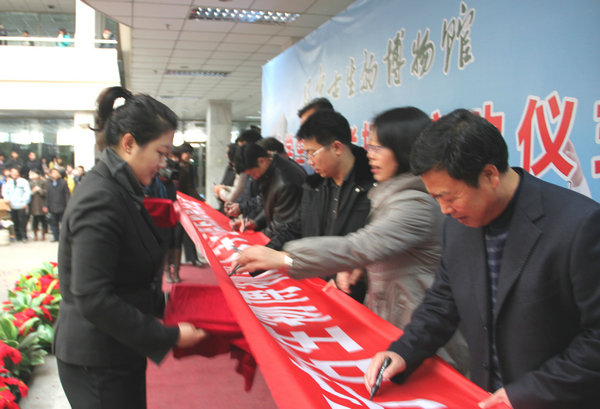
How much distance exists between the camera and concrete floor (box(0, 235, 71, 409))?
2.50 metres

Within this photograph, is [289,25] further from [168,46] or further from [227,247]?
[227,247]

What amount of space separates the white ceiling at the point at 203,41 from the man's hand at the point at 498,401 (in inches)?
204

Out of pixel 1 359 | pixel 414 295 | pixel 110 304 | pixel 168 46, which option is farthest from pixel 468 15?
pixel 168 46

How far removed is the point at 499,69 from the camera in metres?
2.20

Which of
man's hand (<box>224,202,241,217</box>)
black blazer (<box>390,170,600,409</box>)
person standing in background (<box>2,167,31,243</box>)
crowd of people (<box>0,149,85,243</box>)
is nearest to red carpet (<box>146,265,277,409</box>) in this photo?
man's hand (<box>224,202,241,217</box>)

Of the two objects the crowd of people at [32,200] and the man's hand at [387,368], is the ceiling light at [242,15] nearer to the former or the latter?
the crowd of people at [32,200]

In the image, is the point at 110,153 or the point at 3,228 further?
the point at 3,228

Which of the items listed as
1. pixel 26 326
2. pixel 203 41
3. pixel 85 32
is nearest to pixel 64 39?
pixel 85 32

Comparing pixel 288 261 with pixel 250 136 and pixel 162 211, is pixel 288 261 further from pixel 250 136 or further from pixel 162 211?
pixel 250 136

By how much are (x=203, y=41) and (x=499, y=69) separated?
595cm

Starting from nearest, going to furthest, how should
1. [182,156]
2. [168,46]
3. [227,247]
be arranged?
[227,247]
[182,156]
[168,46]

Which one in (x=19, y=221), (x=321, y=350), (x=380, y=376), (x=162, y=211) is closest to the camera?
(x=380, y=376)

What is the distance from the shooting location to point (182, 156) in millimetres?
4957

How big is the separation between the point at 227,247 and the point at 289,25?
4586 millimetres
